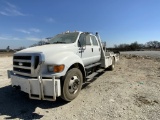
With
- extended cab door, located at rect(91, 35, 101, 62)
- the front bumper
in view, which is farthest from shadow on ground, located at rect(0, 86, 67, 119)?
extended cab door, located at rect(91, 35, 101, 62)

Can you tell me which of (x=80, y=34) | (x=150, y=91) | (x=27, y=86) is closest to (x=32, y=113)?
(x=27, y=86)

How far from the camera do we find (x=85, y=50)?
586 cm

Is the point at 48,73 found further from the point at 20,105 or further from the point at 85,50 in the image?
the point at 85,50

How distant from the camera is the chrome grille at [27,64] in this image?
402 centimetres

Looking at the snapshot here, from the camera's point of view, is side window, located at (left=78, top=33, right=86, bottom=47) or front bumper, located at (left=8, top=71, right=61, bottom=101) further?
side window, located at (left=78, top=33, right=86, bottom=47)

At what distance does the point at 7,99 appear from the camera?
4922 millimetres

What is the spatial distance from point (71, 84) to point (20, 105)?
5.35ft

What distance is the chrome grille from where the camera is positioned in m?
4.02

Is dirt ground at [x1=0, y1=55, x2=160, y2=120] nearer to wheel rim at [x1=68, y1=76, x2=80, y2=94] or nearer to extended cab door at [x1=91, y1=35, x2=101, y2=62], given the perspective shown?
wheel rim at [x1=68, y1=76, x2=80, y2=94]

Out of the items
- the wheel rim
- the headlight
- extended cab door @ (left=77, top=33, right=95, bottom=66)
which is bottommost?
the wheel rim

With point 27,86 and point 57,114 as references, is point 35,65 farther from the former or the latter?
point 57,114

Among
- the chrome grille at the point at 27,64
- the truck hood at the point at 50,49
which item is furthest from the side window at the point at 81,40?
the chrome grille at the point at 27,64

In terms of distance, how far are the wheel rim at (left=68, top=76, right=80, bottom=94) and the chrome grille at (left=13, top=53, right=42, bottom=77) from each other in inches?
42.7

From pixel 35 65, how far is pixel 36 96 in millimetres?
814
